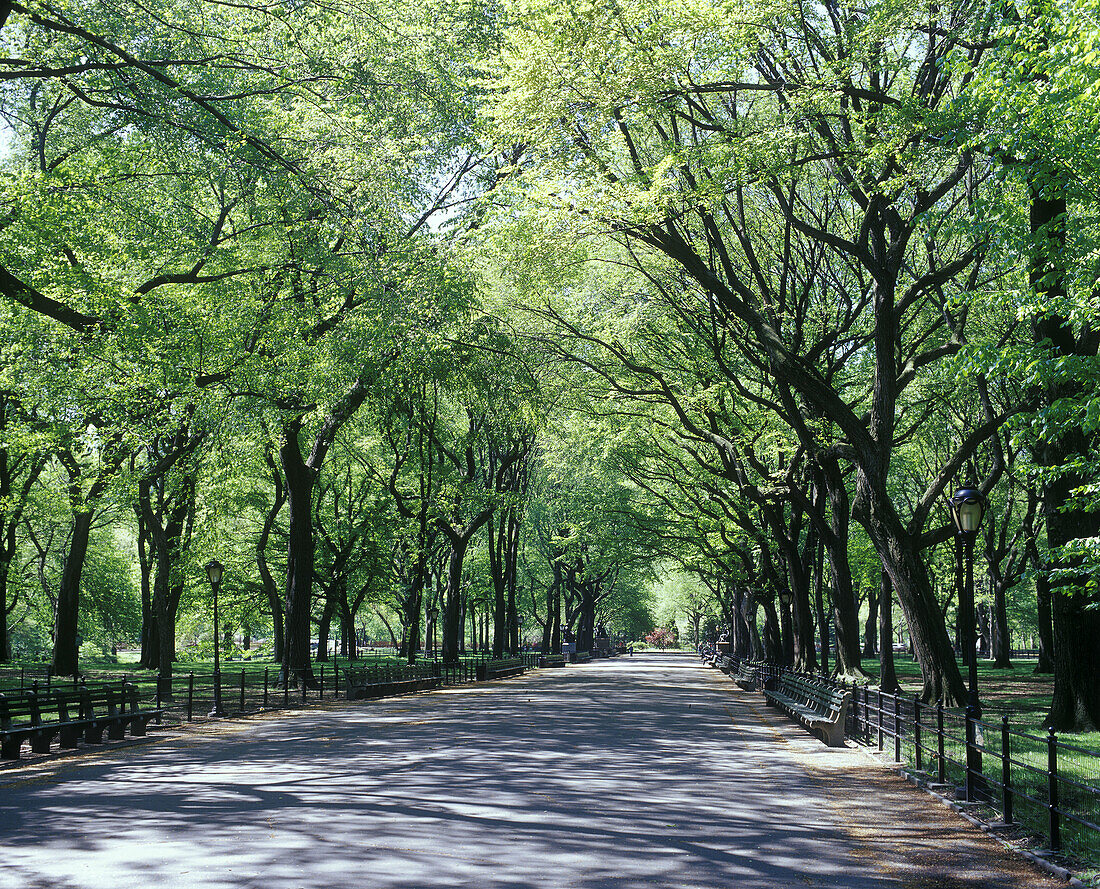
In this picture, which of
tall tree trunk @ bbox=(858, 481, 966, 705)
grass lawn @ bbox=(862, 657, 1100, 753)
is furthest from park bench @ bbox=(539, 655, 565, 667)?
tall tree trunk @ bbox=(858, 481, 966, 705)

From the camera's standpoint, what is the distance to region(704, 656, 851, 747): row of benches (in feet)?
57.8

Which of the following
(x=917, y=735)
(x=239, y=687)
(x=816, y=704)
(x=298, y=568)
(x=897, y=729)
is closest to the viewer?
(x=917, y=735)

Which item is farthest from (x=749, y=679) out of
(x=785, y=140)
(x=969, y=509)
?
(x=785, y=140)

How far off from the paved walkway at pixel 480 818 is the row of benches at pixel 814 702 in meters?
0.52

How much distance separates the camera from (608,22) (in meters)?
15.3

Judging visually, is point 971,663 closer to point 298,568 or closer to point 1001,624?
point 298,568

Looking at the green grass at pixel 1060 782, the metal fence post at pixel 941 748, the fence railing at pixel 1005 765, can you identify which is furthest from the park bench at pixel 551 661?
the metal fence post at pixel 941 748

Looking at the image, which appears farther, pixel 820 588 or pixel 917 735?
pixel 820 588

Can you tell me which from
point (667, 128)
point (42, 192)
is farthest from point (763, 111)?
point (42, 192)

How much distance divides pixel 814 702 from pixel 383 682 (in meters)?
14.3

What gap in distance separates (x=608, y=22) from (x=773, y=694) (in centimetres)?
2002

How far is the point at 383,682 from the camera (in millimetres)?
30734

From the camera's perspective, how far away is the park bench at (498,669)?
136ft

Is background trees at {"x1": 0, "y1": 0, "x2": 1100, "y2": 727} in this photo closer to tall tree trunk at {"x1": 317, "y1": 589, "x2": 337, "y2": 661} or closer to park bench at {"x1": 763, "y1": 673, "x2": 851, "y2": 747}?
park bench at {"x1": 763, "y1": 673, "x2": 851, "y2": 747}
